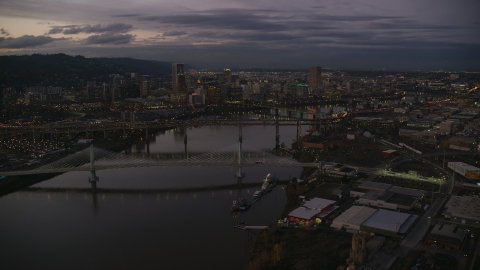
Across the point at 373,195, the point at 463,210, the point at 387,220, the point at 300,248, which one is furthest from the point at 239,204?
the point at 463,210

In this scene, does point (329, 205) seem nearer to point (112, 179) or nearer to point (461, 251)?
point (461, 251)

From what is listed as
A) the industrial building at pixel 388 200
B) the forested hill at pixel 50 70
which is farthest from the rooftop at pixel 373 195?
the forested hill at pixel 50 70

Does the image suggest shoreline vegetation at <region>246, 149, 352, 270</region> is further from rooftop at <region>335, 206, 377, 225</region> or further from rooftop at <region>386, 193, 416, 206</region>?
rooftop at <region>386, 193, 416, 206</region>

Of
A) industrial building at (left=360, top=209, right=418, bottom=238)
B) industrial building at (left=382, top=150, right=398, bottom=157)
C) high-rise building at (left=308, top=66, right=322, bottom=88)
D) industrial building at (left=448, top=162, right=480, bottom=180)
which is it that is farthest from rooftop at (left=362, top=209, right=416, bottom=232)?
high-rise building at (left=308, top=66, right=322, bottom=88)

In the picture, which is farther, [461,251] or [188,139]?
[188,139]

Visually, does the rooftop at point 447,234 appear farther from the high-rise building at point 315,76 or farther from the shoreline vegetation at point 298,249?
the high-rise building at point 315,76

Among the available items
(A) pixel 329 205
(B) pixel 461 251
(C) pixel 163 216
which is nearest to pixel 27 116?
(C) pixel 163 216

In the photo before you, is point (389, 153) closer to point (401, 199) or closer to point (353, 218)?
point (401, 199)
